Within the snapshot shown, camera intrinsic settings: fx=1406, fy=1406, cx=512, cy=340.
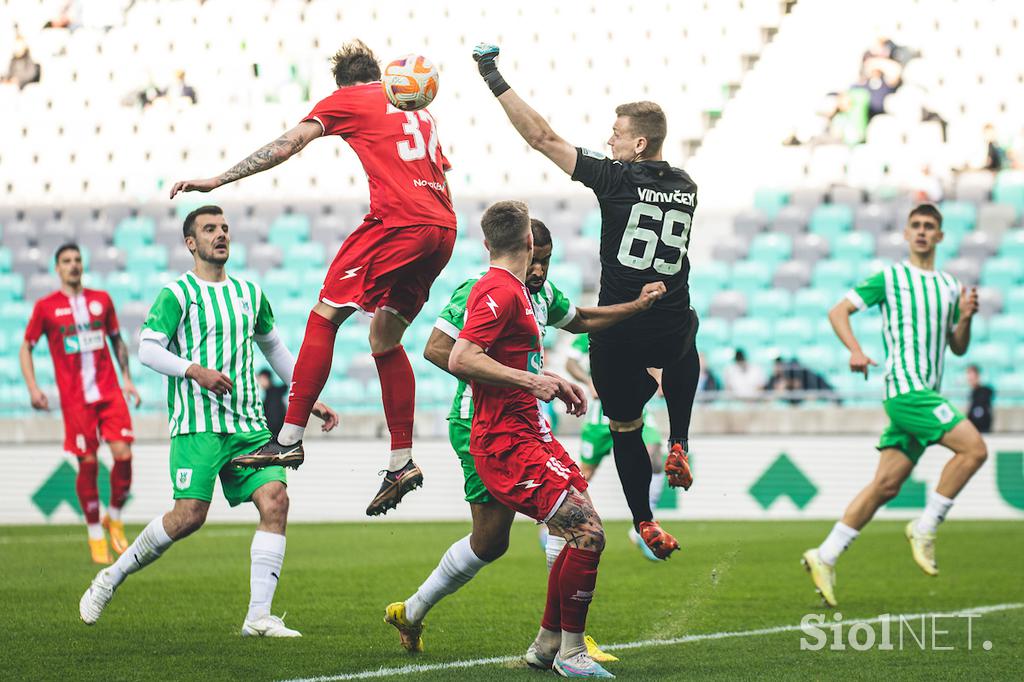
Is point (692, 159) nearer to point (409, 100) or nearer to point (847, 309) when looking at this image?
point (847, 309)

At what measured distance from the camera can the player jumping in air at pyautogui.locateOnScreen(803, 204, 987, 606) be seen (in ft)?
28.4

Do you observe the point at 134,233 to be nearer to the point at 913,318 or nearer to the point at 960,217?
the point at 960,217

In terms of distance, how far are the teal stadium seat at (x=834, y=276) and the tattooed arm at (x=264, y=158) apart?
1274cm

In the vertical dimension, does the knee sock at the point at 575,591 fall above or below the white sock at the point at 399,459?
below

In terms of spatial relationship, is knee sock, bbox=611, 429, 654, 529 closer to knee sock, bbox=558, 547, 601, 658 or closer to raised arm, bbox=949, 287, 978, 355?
knee sock, bbox=558, 547, 601, 658

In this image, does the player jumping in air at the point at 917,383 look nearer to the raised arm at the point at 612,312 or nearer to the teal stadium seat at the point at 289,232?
the raised arm at the point at 612,312

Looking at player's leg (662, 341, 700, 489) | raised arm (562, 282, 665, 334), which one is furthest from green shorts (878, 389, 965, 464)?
raised arm (562, 282, 665, 334)

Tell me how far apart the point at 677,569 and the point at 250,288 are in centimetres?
461

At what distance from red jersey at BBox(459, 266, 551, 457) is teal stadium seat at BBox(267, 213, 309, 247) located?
1465 centimetres

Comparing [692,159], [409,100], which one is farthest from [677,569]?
[692,159]

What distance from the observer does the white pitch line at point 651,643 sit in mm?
5852

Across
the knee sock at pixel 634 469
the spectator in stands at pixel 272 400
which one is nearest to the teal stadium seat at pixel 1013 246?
the spectator in stands at pixel 272 400

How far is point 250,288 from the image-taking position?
7.27 m

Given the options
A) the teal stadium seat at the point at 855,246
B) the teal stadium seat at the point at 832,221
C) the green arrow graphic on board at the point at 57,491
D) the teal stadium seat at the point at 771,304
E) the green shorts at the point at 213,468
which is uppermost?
the teal stadium seat at the point at 832,221
